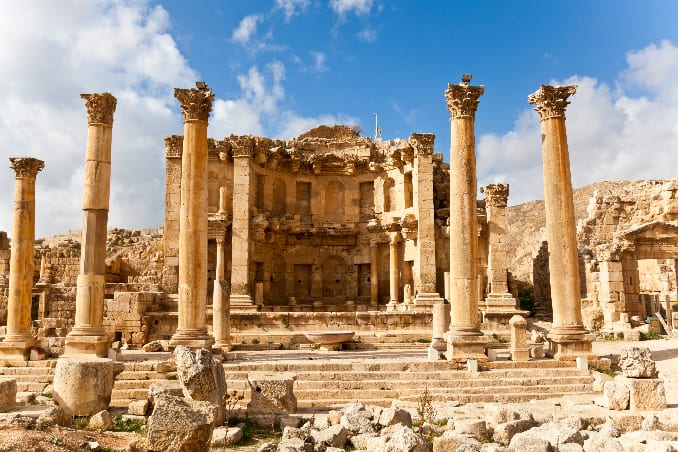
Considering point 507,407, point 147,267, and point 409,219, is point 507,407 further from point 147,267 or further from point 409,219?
point 147,267

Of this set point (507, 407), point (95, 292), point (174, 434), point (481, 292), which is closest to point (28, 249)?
point (95, 292)

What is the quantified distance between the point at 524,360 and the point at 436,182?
43.8 ft

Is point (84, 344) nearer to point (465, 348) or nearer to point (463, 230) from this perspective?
point (465, 348)

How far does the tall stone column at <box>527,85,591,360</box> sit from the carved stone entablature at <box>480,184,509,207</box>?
9083 mm

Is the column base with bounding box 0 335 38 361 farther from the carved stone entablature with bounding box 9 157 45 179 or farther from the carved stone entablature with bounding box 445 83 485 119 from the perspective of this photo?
the carved stone entablature with bounding box 445 83 485 119

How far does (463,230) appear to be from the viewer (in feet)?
50.5

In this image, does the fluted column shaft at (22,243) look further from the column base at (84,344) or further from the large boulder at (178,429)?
the large boulder at (178,429)

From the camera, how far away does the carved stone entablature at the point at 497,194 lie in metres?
25.4

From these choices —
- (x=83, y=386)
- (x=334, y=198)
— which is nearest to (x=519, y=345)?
(x=83, y=386)

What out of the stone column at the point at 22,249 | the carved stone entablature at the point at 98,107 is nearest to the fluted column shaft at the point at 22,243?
the stone column at the point at 22,249

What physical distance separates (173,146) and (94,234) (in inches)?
413

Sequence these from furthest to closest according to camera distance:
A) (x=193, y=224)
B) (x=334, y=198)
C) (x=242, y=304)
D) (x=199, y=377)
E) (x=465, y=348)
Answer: (x=334, y=198)
(x=242, y=304)
(x=193, y=224)
(x=465, y=348)
(x=199, y=377)

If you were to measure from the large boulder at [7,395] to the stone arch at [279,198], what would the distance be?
17809 mm

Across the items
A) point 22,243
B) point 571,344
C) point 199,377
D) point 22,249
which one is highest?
point 22,243
